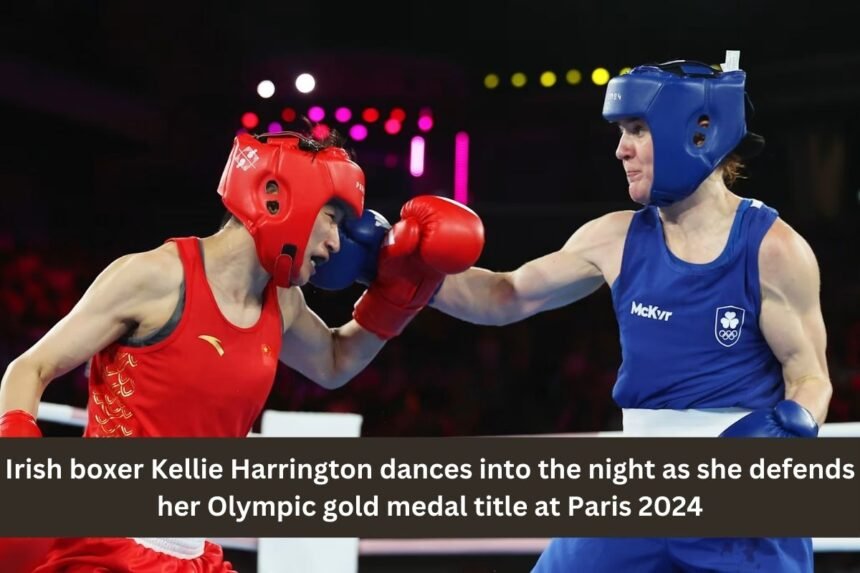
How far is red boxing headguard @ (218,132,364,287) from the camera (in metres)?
2.40

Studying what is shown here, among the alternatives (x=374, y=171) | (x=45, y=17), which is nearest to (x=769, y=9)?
(x=374, y=171)

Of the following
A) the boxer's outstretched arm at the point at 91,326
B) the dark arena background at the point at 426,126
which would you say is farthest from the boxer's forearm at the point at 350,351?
the dark arena background at the point at 426,126

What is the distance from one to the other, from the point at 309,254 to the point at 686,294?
2.62ft

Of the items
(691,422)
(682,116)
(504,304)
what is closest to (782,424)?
(691,422)

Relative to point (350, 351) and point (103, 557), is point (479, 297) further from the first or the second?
point (103, 557)

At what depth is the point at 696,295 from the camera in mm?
2410

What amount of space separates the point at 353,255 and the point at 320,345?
233mm

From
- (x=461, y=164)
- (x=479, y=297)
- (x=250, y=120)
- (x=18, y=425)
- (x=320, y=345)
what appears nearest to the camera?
(x=18, y=425)

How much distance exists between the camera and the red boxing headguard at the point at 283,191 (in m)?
2.40

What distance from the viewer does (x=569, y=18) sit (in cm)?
805

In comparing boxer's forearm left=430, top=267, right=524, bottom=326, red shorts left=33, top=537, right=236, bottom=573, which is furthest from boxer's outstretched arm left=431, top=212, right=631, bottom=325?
red shorts left=33, top=537, right=236, bottom=573

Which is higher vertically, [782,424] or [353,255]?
[353,255]

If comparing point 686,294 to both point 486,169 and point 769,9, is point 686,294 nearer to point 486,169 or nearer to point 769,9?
point 486,169

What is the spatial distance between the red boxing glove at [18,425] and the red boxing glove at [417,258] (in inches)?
36.0
